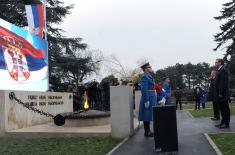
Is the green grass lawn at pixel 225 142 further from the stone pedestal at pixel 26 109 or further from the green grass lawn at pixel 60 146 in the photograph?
the stone pedestal at pixel 26 109

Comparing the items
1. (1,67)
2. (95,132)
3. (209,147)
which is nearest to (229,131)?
(209,147)

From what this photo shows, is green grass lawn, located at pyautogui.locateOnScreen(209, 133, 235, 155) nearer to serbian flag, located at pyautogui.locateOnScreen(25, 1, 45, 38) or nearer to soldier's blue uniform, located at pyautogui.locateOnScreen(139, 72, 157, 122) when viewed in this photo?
soldier's blue uniform, located at pyautogui.locateOnScreen(139, 72, 157, 122)

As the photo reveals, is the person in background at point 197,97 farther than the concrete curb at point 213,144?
Yes

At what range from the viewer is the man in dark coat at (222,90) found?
1309cm

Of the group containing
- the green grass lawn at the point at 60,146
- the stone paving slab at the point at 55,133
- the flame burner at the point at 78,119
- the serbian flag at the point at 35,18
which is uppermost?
the serbian flag at the point at 35,18

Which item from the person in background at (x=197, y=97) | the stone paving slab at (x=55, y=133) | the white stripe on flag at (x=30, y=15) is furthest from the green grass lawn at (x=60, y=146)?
the person in background at (x=197, y=97)

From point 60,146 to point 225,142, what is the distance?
12.5 ft

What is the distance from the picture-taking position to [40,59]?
1958cm

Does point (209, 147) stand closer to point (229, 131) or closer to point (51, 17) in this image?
point (229, 131)

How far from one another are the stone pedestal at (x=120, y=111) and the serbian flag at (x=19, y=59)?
4.90 m

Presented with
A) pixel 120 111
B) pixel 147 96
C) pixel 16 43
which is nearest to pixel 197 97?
pixel 16 43

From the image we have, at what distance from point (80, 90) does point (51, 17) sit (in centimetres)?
1865

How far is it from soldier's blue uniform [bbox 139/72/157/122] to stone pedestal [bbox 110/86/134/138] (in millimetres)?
383

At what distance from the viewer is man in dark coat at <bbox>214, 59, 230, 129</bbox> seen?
1309cm
